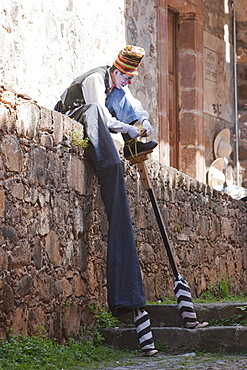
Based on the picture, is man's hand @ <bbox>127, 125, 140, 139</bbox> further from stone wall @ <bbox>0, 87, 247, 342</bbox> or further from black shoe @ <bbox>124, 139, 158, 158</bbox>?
stone wall @ <bbox>0, 87, 247, 342</bbox>

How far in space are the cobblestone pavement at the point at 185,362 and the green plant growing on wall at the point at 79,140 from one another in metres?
1.45

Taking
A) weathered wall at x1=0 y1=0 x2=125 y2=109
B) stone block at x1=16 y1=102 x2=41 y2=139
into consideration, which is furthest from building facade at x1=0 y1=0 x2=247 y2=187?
stone block at x1=16 y1=102 x2=41 y2=139

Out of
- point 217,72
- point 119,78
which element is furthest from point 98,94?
point 217,72

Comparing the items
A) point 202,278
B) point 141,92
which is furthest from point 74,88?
point 141,92

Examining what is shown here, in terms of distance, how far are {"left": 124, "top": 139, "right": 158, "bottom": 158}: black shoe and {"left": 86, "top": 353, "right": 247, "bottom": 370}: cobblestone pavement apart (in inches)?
55.5

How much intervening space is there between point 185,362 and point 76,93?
207cm

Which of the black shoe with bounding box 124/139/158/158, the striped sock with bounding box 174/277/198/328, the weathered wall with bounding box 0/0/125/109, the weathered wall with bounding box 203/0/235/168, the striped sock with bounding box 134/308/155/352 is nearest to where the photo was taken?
the striped sock with bounding box 134/308/155/352

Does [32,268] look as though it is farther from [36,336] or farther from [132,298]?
[132,298]

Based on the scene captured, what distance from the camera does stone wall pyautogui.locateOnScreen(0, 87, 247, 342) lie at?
4.57 metres

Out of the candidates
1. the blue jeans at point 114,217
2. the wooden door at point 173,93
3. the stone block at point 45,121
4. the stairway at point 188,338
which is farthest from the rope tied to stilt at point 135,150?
the wooden door at point 173,93

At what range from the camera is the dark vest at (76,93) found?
5.80m

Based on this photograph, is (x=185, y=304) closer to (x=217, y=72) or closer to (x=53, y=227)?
(x=53, y=227)

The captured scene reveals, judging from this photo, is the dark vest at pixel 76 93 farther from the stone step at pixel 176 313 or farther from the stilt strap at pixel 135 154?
the stone step at pixel 176 313

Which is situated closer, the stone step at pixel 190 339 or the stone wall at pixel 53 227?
the stone wall at pixel 53 227
